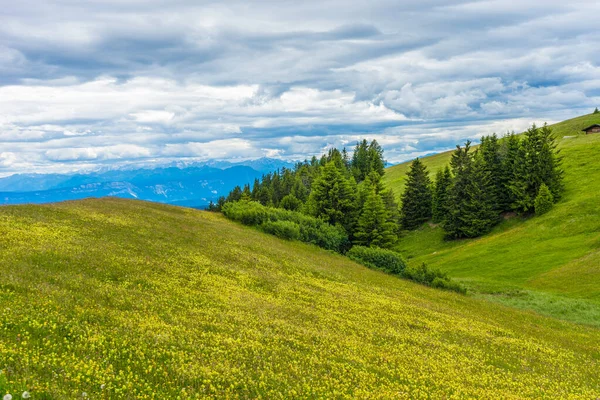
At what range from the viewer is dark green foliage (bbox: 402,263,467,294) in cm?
4581

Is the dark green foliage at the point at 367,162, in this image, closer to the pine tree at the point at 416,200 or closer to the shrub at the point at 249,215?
the pine tree at the point at 416,200

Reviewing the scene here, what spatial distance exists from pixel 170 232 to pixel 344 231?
41.7 m

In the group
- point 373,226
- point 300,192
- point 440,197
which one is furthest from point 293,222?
point 300,192

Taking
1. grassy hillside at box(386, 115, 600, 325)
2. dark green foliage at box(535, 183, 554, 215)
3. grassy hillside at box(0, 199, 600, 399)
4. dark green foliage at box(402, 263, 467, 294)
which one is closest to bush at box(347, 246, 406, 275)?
dark green foliage at box(402, 263, 467, 294)

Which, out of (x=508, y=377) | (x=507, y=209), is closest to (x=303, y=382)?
(x=508, y=377)

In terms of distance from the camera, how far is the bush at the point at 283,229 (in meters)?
60.0

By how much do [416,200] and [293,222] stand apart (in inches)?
1859

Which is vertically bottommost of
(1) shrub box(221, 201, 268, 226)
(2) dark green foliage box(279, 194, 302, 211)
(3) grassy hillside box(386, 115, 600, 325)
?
(3) grassy hillside box(386, 115, 600, 325)

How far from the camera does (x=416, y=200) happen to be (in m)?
99.7

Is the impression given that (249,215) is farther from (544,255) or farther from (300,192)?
(300,192)

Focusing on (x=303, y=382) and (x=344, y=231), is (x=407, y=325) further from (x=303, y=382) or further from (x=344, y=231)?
(x=344, y=231)

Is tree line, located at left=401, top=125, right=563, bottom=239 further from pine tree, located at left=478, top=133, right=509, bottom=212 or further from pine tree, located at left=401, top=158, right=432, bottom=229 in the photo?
pine tree, located at left=401, top=158, right=432, bottom=229

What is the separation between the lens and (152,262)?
25.8 m

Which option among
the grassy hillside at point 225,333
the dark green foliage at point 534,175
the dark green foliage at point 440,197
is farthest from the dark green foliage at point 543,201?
the grassy hillside at point 225,333
